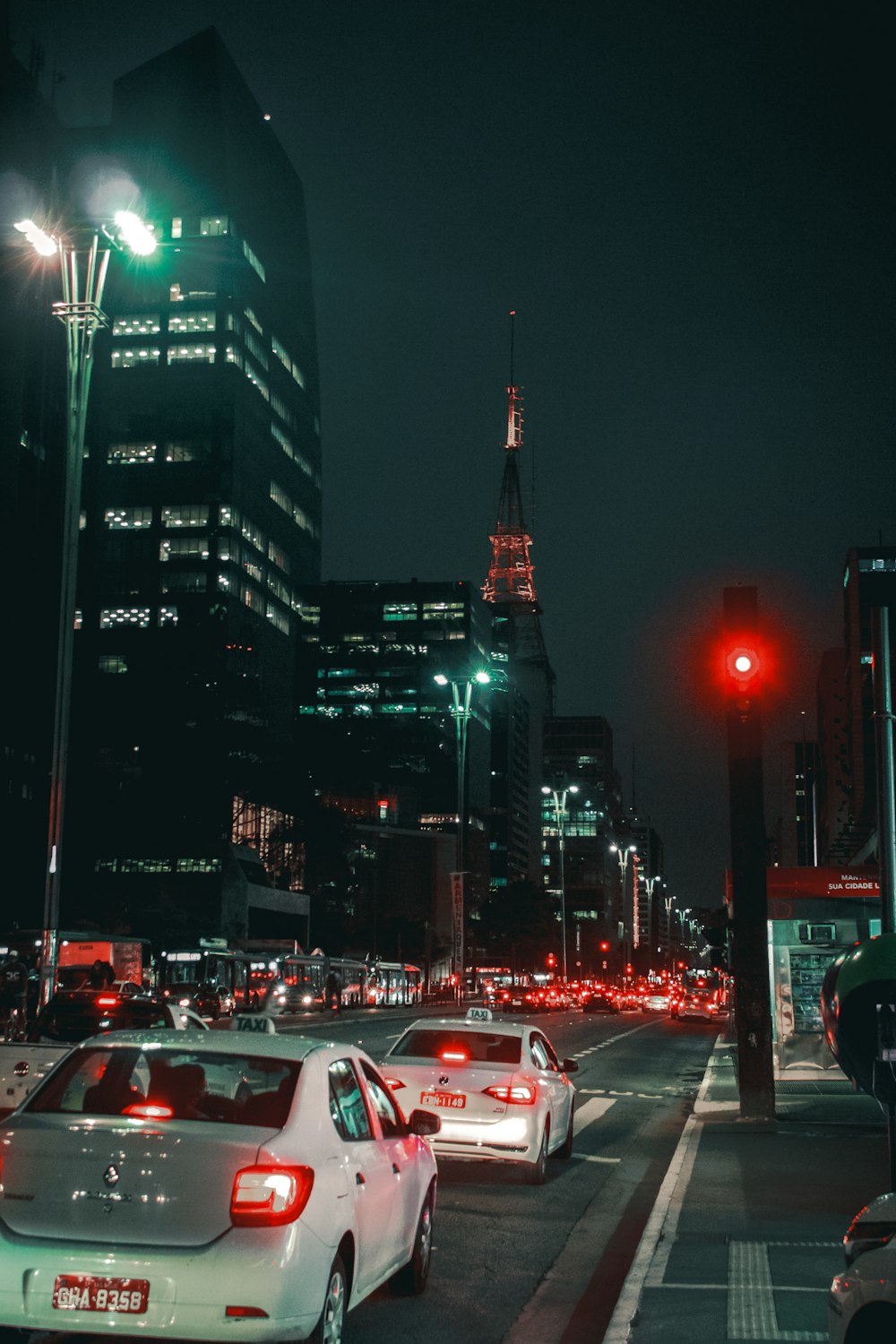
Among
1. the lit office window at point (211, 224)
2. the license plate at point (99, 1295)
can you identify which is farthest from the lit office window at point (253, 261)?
the license plate at point (99, 1295)

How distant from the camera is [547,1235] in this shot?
11.2m

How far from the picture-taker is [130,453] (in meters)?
151

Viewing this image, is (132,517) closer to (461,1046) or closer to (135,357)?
(135,357)

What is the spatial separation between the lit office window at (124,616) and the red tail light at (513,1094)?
134255mm

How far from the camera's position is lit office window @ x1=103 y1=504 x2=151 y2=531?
489 ft

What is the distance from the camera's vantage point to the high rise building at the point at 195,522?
4291 inches

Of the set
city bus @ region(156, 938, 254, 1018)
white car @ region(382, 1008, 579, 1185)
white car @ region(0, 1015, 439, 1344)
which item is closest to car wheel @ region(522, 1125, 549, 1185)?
white car @ region(382, 1008, 579, 1185)

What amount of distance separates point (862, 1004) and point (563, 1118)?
9.91 metres

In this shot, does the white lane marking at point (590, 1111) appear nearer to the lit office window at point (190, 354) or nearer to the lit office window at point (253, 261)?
the lit office window at point (190, 354)

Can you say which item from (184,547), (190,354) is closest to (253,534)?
(184,547)

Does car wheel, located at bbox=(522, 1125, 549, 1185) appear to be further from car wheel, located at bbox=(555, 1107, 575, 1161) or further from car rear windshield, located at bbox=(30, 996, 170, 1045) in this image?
car rear windshield, located at bbox=(30, 996, 170, 1045)

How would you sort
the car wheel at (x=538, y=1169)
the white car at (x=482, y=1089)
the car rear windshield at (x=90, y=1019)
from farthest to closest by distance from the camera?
the car rear windshield at (x=90, y=1019)
the car wheel at (x=538, y=1169)
the white car at (x=482, y=1089)

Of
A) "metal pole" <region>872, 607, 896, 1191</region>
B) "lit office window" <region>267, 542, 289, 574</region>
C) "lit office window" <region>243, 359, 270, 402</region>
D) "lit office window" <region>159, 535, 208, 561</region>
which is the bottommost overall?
"metal pole" <region>872, 607, 896, 1191</region>

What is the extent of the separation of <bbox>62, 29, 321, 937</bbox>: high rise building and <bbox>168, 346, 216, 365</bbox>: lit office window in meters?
0.21
